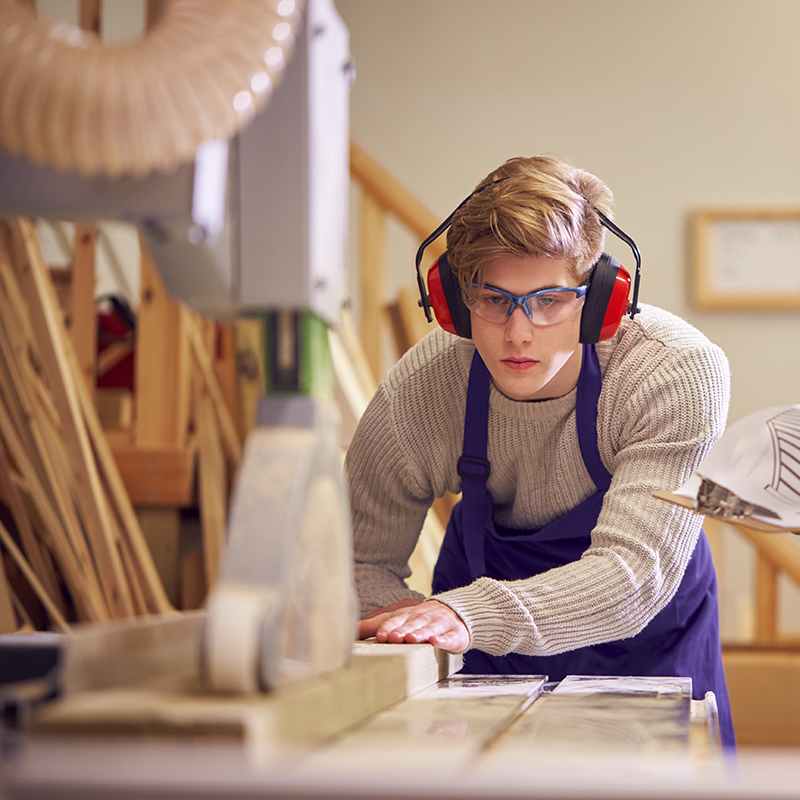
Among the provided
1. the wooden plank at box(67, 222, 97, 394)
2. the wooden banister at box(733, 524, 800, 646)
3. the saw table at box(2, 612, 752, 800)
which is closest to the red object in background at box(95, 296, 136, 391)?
the wooden plank at box(67, 222, 97, 394)

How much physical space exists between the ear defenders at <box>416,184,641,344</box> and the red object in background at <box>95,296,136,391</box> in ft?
5.55

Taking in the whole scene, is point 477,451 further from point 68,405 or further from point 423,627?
Answer: point 68,405

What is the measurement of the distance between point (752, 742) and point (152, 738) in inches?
106

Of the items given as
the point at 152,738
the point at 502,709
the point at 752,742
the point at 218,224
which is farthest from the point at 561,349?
the point at 752,742

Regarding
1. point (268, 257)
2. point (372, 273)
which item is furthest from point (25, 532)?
point (268, 257)

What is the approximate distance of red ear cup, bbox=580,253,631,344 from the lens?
124cm

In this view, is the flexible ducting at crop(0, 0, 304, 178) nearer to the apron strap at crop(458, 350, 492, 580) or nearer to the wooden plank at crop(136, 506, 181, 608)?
the apron strap at crop(458, 350, 492, 580)

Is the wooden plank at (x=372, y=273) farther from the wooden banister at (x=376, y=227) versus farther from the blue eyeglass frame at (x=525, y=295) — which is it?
the blue eyeglass frame at (x=525, y=295)

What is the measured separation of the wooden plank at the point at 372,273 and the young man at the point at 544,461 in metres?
1.28

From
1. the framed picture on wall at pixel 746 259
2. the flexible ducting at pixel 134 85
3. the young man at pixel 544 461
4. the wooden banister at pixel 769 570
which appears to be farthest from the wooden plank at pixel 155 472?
the framed picture on wall at pixel 746 259

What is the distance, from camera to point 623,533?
1163 millimetres

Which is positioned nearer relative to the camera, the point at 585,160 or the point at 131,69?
the point at 131,69

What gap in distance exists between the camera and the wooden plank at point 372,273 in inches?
108

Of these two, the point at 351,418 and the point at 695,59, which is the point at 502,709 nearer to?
the point at 351,418
